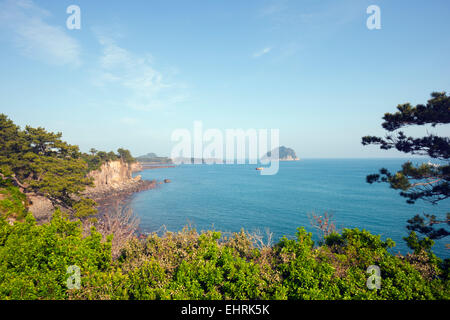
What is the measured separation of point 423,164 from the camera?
954cm

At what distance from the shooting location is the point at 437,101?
32.7ft

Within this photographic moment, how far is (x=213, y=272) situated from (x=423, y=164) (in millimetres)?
10627

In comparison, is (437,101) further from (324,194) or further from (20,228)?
(324,194)

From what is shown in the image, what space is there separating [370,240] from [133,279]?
27.0 feet

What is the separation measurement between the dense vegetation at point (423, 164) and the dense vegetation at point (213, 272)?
3.94 m

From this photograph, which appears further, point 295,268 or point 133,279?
point 295,268

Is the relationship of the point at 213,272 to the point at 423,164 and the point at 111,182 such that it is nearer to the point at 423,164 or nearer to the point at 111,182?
the point at 423,164

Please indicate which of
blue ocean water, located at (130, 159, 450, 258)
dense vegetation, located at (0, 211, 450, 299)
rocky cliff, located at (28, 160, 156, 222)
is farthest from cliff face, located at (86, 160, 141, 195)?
dense vegetation, located at (0, 211, 450, 299)

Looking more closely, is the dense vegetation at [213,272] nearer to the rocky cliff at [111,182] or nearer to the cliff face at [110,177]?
the rocky cliff at [111,182]

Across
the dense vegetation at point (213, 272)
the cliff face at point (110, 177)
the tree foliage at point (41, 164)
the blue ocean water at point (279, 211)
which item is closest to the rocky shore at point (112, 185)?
the cliff face at point (110, 177)

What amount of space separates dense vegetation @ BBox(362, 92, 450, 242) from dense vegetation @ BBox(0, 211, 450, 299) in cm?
394

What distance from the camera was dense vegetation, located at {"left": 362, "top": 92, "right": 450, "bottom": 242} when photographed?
9.36 metres

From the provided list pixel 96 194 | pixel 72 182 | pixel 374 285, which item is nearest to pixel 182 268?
pixel 374 285

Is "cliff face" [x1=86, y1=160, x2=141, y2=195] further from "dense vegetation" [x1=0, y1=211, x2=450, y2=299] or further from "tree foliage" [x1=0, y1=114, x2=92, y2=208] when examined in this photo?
"dense vegetation" [x1=0, y1=211, x2=450, y2=299]
